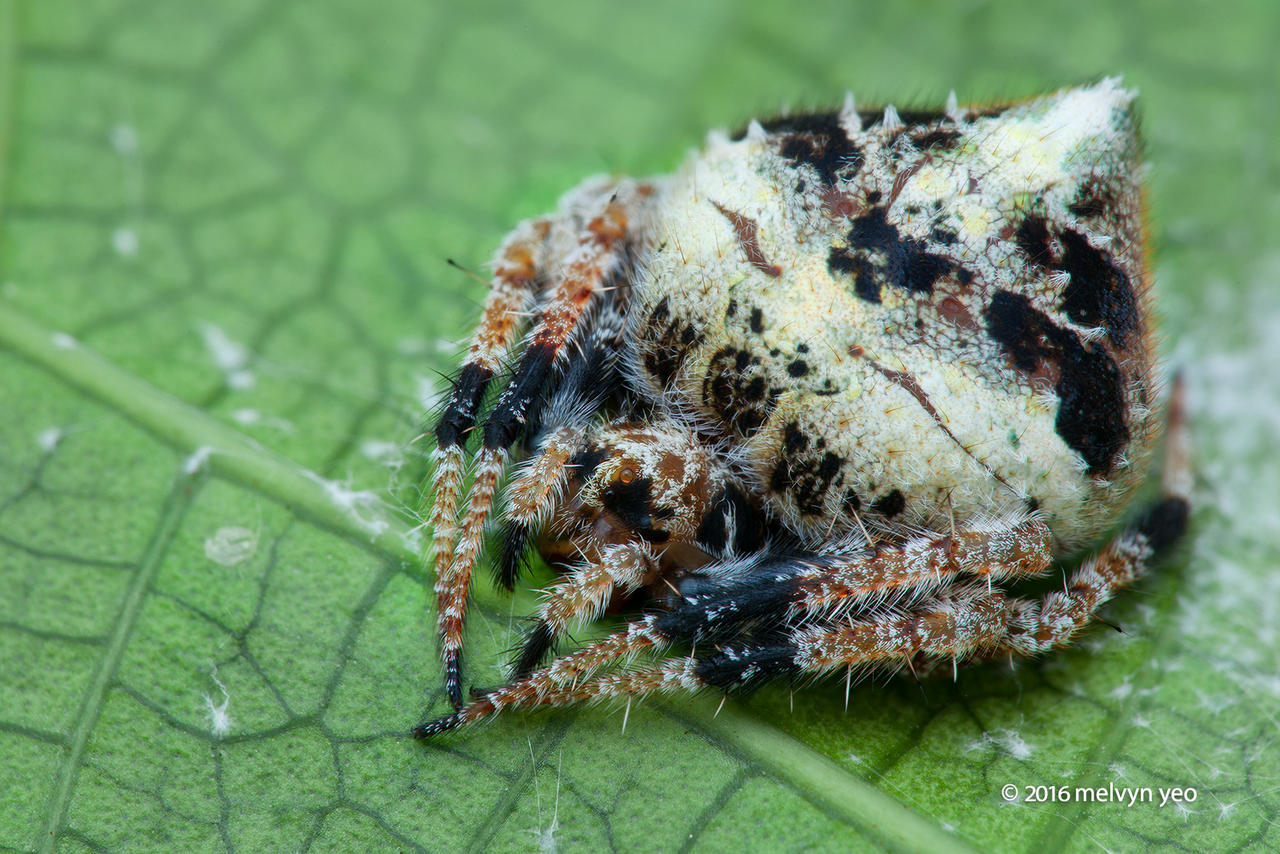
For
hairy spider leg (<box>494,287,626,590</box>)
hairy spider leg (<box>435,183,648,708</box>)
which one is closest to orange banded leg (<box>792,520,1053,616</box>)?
hairy spider leg (<box>494,287,626,590</box>)

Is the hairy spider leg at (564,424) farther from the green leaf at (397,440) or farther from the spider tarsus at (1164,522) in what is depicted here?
the spider tarsus at (1164,522)

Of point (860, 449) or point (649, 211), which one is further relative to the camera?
point (649, 211)

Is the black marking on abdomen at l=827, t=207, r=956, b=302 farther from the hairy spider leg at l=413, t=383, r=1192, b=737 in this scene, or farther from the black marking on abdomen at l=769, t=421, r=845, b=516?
the hairy spider leg at l=413, t=383, r=1192, b=737

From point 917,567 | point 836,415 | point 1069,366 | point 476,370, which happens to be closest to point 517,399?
point 476,370

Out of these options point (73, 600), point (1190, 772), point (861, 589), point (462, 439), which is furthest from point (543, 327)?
point (1190, 772)

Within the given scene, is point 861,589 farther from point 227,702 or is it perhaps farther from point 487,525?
point 227,702

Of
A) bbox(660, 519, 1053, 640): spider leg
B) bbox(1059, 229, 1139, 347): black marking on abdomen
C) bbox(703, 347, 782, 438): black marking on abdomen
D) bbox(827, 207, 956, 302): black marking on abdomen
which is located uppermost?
bbox(1059, 229, 1139, 347): black marking on abdomen
